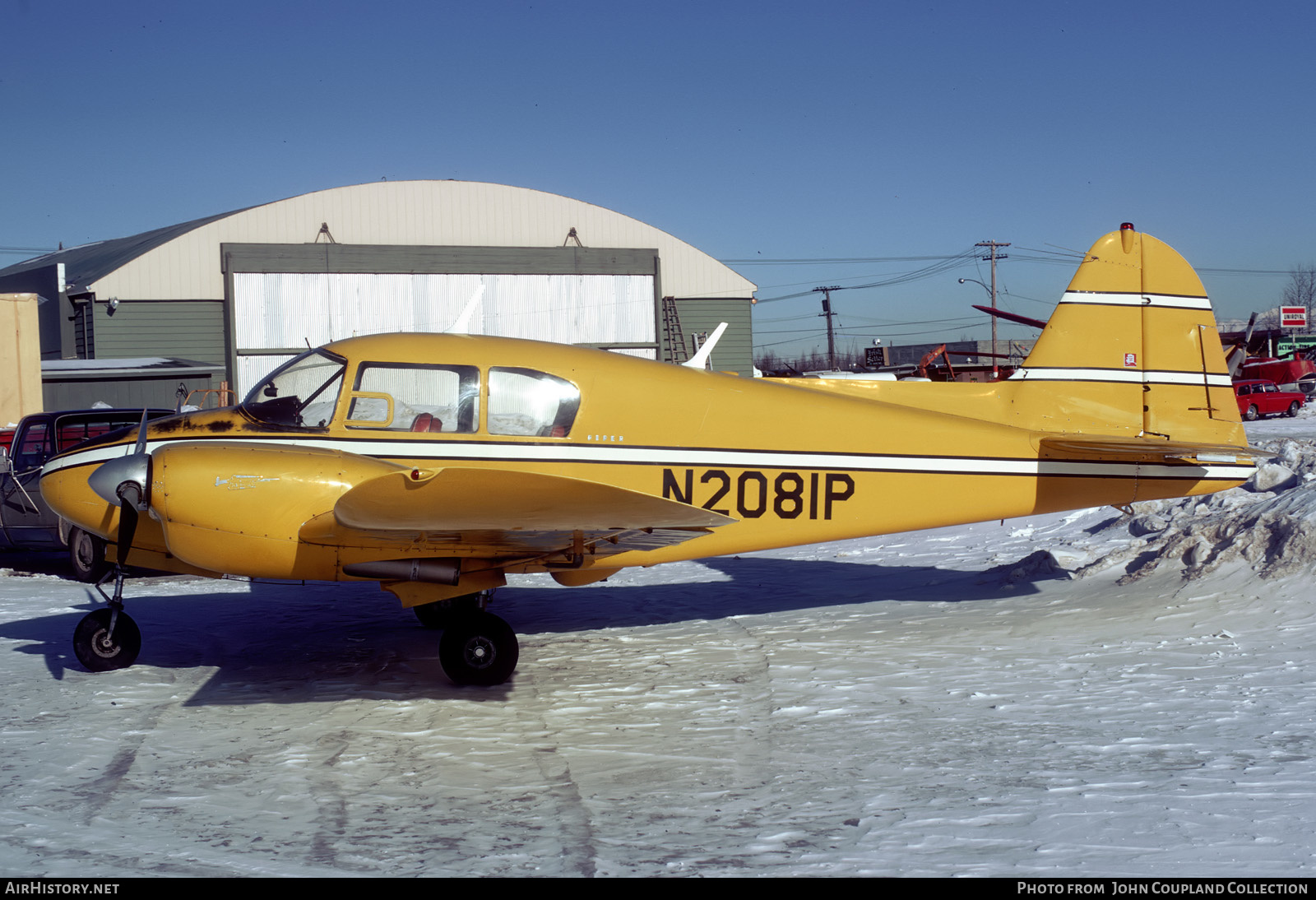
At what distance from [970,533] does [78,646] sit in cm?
1075

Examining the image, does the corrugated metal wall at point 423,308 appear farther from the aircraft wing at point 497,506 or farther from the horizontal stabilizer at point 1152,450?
the aircraft wing at point 497,506

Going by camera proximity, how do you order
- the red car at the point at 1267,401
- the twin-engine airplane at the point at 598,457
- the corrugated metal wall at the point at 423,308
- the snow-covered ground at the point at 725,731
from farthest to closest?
the red car at the point at 1267,401 < the corrugated metal wall at the point at 423,308 < the twin-engine airplane at the point at 598,457 < the snow-covered ground at the point at 725,731

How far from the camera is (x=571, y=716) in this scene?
6750 millimetres

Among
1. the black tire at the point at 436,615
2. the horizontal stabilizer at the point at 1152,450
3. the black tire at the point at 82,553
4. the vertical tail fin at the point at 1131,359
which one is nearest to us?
the horizontal stabilizer at the point at 1152,450

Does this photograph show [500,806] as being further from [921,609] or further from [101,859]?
[921,609]

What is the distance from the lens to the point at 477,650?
7.45 m

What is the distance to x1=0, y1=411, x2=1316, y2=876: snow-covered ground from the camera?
14.5 ft

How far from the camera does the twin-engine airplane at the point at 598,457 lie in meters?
6.85

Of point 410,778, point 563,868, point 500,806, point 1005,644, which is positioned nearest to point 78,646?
point 410,778

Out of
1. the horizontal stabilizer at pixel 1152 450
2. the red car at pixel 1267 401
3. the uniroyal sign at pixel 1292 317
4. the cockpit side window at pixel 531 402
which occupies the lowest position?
the red car at pixel 1267 401

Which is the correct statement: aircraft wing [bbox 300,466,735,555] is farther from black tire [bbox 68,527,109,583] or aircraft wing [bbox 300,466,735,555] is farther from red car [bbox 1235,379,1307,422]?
red car [bbox 1235,379,1307,422]

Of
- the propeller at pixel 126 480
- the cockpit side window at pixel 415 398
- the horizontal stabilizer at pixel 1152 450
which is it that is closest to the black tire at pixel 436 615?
the cockpit side window at pixel 415 398

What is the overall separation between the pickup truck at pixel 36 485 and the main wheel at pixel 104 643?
481 centimetres

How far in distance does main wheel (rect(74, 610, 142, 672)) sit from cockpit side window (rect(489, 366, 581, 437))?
3.26 meters
